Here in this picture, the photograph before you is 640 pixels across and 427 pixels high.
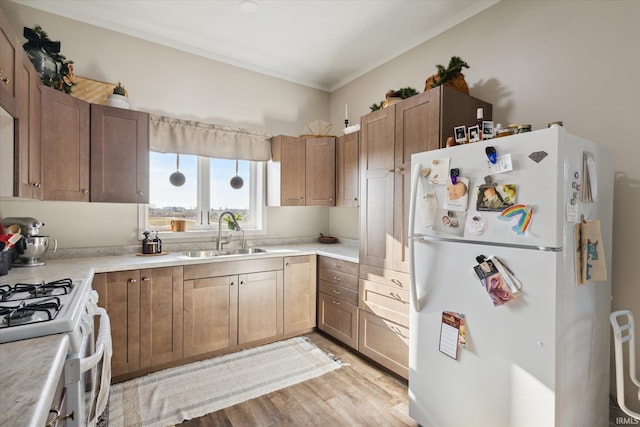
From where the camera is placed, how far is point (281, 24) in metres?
2.76

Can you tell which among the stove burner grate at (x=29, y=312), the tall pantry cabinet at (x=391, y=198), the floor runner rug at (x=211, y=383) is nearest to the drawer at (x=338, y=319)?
the tall pantry cabinet at (x=391, y=198)

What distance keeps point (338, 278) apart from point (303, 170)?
4.05 ft

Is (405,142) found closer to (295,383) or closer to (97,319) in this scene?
(295,383)

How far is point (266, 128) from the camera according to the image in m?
3.62

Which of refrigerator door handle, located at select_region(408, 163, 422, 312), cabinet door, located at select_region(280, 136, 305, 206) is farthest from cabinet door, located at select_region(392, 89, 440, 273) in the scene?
cabinet door, located at select_region(280, 136, 305, 206)

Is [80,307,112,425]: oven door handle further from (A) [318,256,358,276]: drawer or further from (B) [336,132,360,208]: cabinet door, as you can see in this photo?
(B) [336,132,360,208]: cabinet door

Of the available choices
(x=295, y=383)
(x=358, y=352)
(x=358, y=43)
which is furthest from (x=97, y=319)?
(x=358, y=43)

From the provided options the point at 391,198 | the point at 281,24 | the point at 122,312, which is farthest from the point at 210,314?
the point at 281,24

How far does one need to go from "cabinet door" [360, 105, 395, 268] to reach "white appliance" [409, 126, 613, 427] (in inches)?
24.3

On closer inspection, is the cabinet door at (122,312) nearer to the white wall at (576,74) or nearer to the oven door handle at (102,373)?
the oven door handle at (102,373)

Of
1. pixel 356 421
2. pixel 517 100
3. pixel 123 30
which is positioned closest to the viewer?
pixel 356 421

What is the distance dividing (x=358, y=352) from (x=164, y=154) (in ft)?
8.67

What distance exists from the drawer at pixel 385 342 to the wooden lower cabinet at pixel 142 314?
1.52 metres

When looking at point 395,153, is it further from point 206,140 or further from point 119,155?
point 119,155
